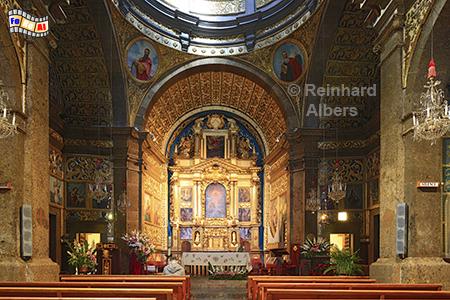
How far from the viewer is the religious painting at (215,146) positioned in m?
24.7

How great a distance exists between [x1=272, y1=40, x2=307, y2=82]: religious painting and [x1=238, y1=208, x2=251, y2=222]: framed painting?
743 centimetres

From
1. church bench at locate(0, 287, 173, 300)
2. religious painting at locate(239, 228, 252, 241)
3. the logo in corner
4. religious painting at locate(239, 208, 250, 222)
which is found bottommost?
religious painting at locate(239, 228, 252, 241)

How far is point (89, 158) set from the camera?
1759 cm

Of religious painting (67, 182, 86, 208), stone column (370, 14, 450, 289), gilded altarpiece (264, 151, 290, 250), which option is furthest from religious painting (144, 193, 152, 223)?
stone column (370, 14, 450, 289)

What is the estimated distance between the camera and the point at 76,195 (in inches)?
679

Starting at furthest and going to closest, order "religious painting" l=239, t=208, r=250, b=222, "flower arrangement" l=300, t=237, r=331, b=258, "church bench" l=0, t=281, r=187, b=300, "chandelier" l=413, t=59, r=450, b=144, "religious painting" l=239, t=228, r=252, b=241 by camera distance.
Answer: "religious painting" l=239, t=208, r=250, b=222, "religious painting" l=239, t=228, r=252, b=241, "flower arrangement" l=300, t=237, r=331, b=258, "church bench" l=0, t=281, r=187, b=300, "chandelier" l=413, t=59, r=450, b=144

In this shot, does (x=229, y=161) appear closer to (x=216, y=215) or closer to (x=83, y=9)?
(x=216, y=215)

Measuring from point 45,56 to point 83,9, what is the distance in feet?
19.3

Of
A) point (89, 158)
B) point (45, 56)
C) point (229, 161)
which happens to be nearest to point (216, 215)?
point (229, 161)

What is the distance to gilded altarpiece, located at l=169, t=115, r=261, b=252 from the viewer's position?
2393 centimetres

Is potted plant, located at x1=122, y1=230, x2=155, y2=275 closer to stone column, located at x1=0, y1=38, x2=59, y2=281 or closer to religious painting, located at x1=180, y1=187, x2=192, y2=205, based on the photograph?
stone column, located at x1=0, y1=38, x2=59, y2=281

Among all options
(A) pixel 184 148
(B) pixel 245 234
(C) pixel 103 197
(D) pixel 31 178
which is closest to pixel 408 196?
(D) pixel 31 178

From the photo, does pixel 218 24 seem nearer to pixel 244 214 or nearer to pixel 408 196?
pixel 244 214

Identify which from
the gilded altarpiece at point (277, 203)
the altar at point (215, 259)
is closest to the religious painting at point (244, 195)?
the gilded altarpiece at point (277, 203)
